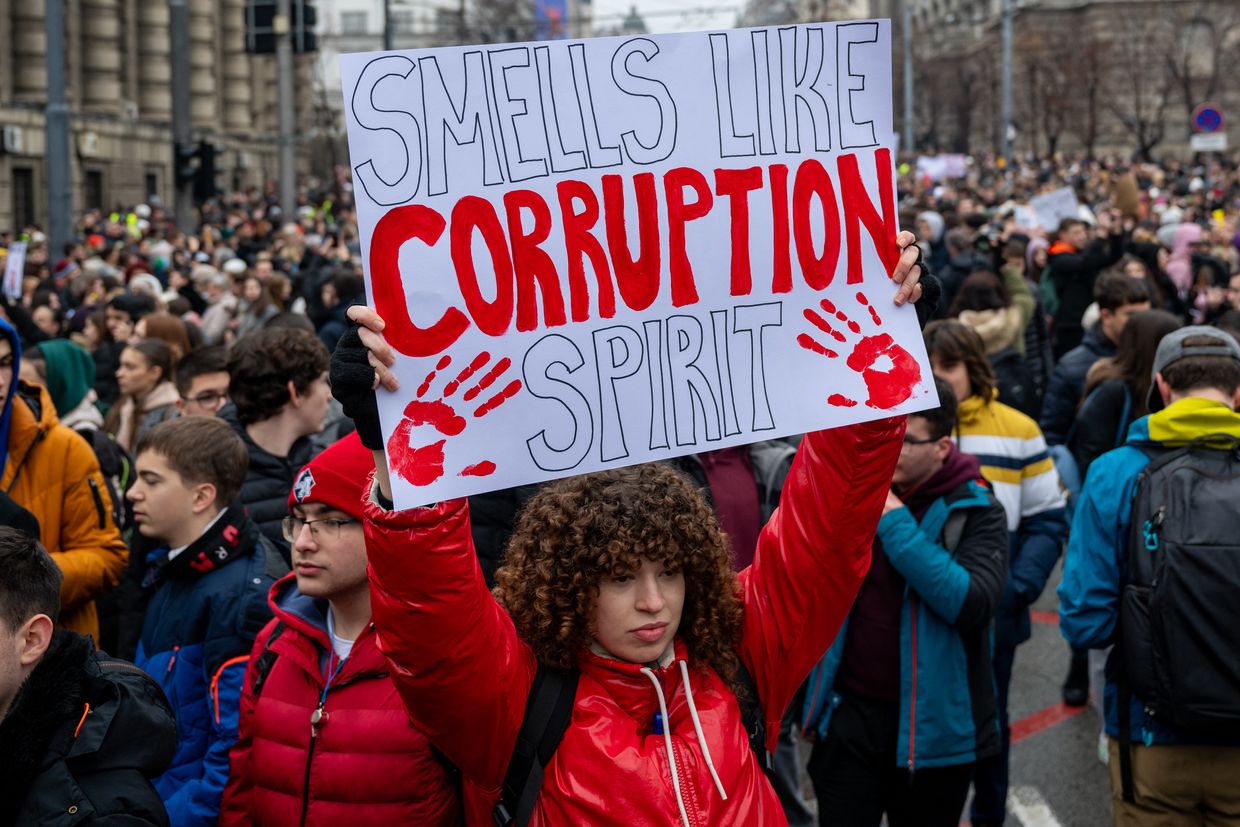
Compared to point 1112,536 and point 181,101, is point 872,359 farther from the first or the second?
point 181,101

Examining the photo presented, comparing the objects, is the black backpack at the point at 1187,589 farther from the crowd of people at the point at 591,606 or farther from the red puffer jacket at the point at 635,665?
the red puffer jacket at the point at 635,665

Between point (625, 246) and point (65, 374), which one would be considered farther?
point (65, 374)

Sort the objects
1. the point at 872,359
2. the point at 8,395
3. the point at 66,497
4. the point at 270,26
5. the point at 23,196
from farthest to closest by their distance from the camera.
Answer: the point at 23,196 → the point at 270,26 → the point at 66,497 → the point at 8,395 → the point at 872,359

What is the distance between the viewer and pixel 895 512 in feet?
13.6

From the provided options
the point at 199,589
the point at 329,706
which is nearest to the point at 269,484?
the point at 199,589

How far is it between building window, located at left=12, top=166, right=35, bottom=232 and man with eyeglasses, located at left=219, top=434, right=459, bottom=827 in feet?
101

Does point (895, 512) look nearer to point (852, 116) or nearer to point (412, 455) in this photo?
point (852, 116)

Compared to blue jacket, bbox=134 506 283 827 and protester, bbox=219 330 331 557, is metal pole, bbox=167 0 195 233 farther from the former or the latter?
blue jacket, bbox=134 506 283 827

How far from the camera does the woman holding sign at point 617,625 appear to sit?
7.89 ft

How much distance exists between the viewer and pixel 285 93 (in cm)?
2298

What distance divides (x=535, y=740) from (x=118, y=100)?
127 ft

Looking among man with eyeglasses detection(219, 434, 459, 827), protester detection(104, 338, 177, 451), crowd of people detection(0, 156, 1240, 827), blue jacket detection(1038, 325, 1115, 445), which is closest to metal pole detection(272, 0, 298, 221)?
protester detection(104, 338, 177, 451)

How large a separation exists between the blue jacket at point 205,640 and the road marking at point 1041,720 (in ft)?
12.2

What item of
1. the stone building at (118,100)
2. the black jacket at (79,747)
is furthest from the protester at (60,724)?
the stone building at (118,100)
